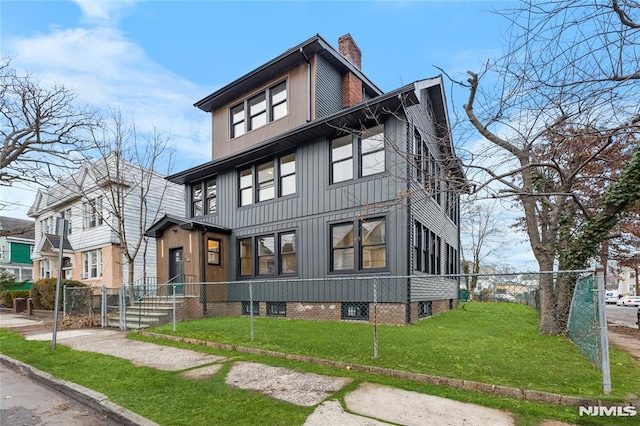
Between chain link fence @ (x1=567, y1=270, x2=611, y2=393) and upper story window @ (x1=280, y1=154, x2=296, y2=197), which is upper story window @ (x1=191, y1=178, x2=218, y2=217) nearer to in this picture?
upper story window @ (x1=280, y1=154, x2=296, y2=197)

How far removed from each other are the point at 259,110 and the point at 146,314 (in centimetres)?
862

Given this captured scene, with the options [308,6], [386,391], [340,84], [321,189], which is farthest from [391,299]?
[340,84]

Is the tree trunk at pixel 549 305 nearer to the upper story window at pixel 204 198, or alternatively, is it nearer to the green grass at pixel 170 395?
the green grass at pixel 170 395

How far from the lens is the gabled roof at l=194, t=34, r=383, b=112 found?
12734 millimetres

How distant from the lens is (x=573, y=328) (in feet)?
25.3

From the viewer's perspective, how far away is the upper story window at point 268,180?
520 inches

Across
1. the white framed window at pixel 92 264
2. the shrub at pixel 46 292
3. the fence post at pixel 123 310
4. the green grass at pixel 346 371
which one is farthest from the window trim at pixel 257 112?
the white framed window at pixel 92 264

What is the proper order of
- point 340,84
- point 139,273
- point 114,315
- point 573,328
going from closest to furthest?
point 573,328
point 114,315
point 340,84
point 139,273

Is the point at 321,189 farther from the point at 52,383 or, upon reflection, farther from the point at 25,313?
the point at 25,313

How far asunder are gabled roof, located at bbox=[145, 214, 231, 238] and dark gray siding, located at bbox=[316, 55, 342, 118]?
226 inches

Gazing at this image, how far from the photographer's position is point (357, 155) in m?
11.3

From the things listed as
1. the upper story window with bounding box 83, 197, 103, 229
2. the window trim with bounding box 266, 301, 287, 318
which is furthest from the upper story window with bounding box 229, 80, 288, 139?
the upper story window with bounding box 83, 197, 103, 229

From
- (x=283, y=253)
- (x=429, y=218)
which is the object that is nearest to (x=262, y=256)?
(x=283, y=253)

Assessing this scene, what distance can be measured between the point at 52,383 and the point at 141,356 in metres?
1.74
